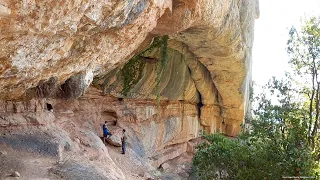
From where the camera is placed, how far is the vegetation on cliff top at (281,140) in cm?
884

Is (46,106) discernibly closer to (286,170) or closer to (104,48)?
(104,48)

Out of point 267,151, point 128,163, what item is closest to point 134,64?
point 128,163

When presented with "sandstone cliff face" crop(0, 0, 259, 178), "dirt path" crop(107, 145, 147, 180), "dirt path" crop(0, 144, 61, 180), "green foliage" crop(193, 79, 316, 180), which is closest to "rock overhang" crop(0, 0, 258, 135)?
"sandstone cliff face" crop(0, 0, 259, 178)

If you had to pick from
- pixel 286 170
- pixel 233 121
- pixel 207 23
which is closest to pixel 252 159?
pixel 286 170

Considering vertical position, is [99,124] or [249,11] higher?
[249,11]

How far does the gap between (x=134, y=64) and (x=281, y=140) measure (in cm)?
642

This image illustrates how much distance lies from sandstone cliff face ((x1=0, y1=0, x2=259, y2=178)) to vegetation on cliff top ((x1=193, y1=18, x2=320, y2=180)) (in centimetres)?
255

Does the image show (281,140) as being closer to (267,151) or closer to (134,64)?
(267,151)

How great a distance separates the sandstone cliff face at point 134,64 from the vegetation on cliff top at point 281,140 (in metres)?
2.55

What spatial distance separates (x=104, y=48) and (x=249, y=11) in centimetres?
852

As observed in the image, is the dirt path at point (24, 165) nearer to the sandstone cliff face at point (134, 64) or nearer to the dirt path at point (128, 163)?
the sandstone cliff face at point (134, 64)

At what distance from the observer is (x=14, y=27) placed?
14.2 feet

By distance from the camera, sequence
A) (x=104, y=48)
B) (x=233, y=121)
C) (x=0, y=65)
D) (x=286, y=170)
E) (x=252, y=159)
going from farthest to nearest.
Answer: (x=233, y=121) → (x=252, y=159) → (x=286, y=170) → (x=104, y=48) → (x=0, y=65)

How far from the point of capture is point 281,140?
30.2 feet
